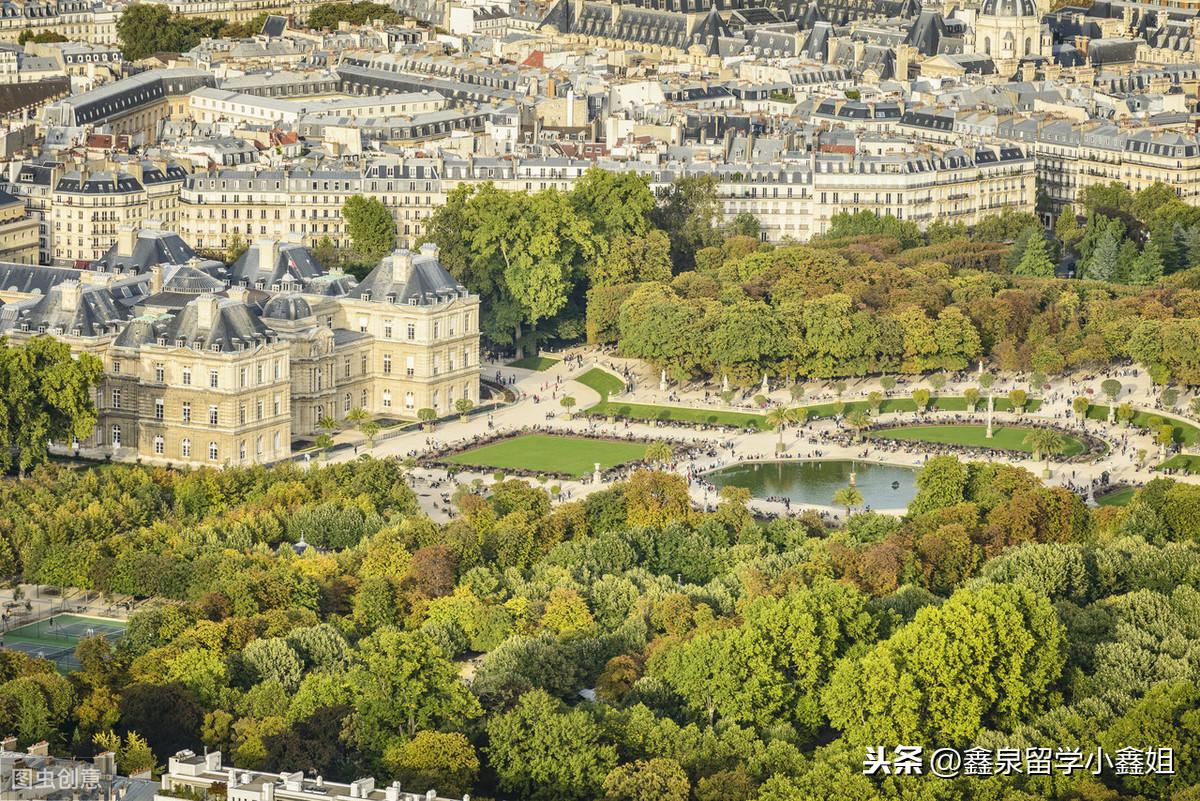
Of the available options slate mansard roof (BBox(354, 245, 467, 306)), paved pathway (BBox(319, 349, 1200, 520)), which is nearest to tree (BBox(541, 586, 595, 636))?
paved pathway (BBox(319, 349, 1200, 520))

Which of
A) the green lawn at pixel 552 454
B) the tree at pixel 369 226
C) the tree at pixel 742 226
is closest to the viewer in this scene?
the green lawn at pixel 552 454

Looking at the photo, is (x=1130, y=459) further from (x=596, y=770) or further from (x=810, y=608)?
(x=596, y=770)

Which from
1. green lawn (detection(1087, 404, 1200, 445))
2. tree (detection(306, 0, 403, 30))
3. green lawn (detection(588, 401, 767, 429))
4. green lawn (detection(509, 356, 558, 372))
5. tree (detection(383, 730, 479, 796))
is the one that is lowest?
green lawn (detection(509, 356, 558, 372))

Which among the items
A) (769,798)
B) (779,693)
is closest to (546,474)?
(779,693)

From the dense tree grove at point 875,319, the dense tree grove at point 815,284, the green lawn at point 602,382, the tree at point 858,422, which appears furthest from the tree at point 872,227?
the tree at point 858,422

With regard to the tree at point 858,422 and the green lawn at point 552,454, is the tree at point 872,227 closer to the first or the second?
the tree at point 858,422

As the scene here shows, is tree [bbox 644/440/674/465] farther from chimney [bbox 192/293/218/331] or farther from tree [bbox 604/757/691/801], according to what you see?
tree [bbox 604/757/691/801]

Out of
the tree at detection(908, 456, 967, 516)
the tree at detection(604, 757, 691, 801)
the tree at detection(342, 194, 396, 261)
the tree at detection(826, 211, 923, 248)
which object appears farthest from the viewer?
the tree at detection(826, 211, 923, 248)
